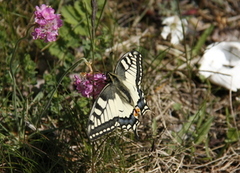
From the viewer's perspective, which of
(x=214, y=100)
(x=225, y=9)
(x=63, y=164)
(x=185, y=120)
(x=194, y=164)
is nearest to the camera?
(x=63, y=164)

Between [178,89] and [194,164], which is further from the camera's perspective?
[178,89]

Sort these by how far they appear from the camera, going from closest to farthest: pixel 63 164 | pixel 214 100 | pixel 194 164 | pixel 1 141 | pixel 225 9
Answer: pixel 1 141
pixel 63 164
pixel 194 164
pixel 214 100
pixel 225 9

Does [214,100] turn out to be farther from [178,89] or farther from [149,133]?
[149,133]

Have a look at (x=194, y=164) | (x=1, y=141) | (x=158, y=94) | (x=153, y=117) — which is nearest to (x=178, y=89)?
(x=158, y=94)

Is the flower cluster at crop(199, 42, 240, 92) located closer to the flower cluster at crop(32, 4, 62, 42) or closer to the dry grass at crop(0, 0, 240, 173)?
the dry grass at crop(0, 0, 240, 173)

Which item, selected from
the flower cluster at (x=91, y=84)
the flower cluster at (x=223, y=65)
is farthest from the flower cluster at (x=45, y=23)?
the flower cluster at (x=223, y=65)

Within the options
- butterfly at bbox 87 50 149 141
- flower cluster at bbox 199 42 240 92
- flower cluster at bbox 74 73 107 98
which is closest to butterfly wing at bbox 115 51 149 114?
butterfly at bbox 87 50 149 141

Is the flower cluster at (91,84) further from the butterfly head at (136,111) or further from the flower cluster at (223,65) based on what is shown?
the flower cluster at (223,65)
